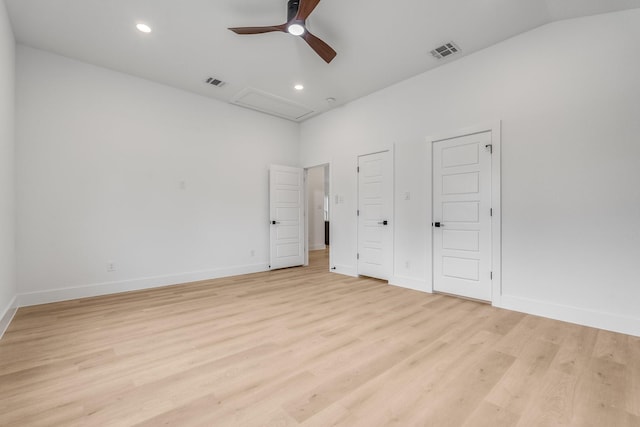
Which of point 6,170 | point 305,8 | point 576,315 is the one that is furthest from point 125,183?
point 576,315

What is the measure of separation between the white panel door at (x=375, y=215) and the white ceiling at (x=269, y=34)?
140 cm

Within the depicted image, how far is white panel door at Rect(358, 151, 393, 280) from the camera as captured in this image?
4625 mm

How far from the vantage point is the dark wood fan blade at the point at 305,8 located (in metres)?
2.41

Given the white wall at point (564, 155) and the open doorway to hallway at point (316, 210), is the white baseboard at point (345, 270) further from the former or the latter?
the open doorway to hallway at point (316, 210)

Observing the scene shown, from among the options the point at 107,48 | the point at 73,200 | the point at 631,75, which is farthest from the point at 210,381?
the point at 631,75

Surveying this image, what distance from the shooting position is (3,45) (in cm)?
277

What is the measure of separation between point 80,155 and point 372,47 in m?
4.25

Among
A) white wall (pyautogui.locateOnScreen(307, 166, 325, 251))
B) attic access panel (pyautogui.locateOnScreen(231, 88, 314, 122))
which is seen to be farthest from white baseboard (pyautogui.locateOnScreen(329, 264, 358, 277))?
white wall (pyautogui.locateOnScreen(307, 166, 325, 251))

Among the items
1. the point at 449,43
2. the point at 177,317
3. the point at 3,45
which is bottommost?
the point at 177,317

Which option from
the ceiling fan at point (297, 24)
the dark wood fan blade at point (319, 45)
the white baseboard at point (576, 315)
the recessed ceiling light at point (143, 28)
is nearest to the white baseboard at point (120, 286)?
the recessed ceiling light at point (143, 28)

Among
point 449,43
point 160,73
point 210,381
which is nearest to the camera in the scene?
point 210,381

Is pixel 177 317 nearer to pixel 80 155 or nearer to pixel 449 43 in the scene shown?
pixel 80 155

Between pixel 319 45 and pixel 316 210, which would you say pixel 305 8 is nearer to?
pixel 319 45

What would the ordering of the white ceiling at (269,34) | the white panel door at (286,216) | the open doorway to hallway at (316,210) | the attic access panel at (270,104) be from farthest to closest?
the open doorway to hallway at (316,210), the white panel door at (286,216), the attic access panel at (270,104), the white ceiling at (269,34)
